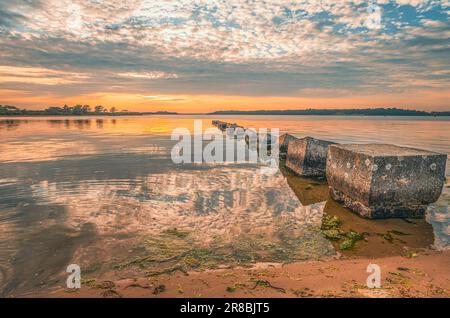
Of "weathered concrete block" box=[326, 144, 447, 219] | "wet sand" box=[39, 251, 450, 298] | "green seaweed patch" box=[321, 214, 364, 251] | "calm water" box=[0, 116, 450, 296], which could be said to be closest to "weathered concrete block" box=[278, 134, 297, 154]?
"calm water" box=[0, 116, 450, 296]

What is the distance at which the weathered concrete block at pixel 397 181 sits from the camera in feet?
19.6

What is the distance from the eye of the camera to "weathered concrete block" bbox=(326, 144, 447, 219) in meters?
5.99

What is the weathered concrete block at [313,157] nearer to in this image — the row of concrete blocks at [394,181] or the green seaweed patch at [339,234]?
the row of concrete blocks at [394,181]

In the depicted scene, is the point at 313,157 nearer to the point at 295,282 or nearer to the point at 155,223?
the point at 155,223

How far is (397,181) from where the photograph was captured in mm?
6027

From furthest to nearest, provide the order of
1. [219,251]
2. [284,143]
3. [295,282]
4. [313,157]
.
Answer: [284,143] → [313,157] → [219,251] → [295,282]

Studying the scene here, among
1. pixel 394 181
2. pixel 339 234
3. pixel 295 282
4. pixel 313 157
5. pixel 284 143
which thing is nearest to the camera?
pixel 295 282

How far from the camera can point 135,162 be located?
13398mm

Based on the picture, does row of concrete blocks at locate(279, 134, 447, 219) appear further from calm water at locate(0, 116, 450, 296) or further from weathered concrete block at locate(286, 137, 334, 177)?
weathered concrete block at locate(286, 137, 334, 177)

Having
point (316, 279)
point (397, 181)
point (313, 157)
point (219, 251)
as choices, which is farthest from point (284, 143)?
point (316, 279)

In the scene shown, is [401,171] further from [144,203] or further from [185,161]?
[185,161]

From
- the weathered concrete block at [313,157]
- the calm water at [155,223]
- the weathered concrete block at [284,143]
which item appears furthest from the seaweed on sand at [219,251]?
the weathered concrete block at [284,143]
